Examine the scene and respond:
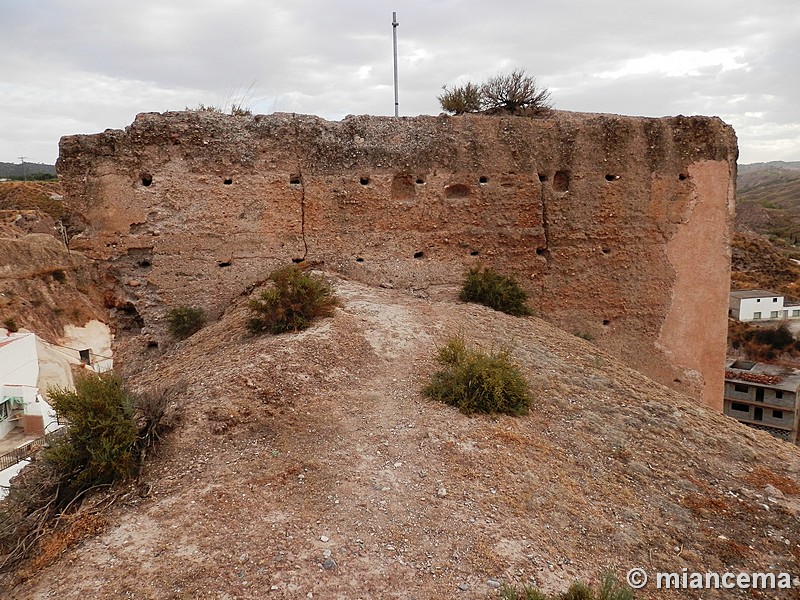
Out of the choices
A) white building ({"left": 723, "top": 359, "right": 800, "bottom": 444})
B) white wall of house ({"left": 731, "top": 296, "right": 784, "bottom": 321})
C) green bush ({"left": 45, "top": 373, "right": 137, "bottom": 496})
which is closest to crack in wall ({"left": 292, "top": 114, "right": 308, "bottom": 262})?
green bush ({"left": 45, "top": 373, "right": 137, "bottom": 496})

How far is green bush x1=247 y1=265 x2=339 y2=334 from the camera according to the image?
5.37m

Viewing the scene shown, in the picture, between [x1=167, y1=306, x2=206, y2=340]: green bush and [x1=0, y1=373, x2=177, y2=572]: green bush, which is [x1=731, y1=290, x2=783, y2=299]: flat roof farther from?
[x1=0, y1=373, x2=177, y2=572]: green bush

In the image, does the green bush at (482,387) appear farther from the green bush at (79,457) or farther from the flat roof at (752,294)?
the flat roof at (752,294)

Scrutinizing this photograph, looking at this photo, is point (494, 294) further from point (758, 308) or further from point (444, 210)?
point (758, 308)

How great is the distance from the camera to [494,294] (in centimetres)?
701

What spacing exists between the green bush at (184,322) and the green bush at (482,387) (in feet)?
10.5

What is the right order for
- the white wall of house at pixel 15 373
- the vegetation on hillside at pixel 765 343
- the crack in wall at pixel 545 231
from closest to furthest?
the crack in wall at pixel 545 231
the white wall of house at pixel 15 373
the vegetation on hillside at pixel 765 343

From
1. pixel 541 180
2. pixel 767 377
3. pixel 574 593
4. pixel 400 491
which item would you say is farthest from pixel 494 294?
pixel 767 377

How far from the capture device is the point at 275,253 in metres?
6.88

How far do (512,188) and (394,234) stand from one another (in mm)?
1603

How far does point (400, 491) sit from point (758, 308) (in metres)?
30.9

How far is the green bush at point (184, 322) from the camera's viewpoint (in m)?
6.57

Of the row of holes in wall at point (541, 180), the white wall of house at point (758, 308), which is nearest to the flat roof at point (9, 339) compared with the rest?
the row of holes in wall at point (541, 180)

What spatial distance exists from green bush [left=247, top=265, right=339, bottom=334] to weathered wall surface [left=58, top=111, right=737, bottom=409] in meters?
1.35
